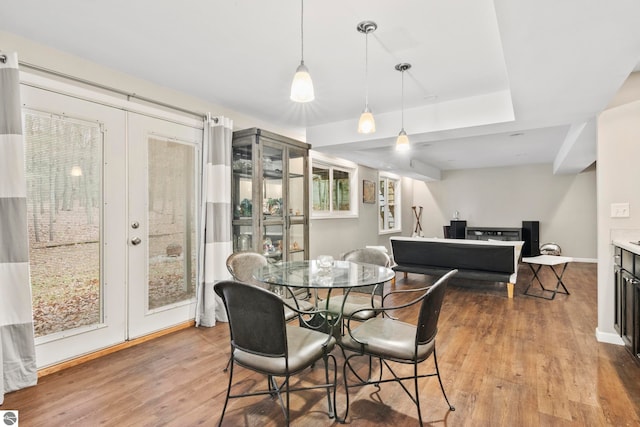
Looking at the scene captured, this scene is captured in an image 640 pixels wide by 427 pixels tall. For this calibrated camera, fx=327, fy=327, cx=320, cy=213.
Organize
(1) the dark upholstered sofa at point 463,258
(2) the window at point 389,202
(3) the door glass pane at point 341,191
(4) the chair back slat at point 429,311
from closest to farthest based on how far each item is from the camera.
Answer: (4) the chair back slat at point 429,311 < (1) the dark upholstered sofa at point 463,258 < (3) the door glass pane at point 341,191 < (2) the window at point 389,202

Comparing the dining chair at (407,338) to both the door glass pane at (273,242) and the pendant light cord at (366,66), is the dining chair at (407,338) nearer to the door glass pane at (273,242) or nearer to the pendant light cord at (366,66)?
the pendant light cord at (366,66)

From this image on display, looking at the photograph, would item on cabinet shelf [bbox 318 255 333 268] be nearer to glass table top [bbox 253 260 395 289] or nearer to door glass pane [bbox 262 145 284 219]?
glass table top [bbox 253 260 395 289]

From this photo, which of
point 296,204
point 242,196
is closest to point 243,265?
point 242,196

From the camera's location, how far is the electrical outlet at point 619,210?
2928 mm

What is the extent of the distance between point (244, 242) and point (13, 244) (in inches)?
81.8

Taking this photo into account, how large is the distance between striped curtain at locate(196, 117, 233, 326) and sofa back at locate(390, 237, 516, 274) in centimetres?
304

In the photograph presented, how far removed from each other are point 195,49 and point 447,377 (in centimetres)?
311

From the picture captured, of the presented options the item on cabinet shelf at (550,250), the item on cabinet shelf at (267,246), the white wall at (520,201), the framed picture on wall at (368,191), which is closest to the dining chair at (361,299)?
the item on cabinet shelf at (267,246)

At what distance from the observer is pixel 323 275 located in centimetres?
237

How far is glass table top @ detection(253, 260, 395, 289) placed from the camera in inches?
82.4

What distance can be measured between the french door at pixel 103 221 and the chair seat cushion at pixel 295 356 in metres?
1.74

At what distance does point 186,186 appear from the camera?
138 inches

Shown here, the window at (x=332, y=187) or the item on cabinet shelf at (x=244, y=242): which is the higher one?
the window at (x=332, y=187)

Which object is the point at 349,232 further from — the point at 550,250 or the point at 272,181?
the point at 550,250
